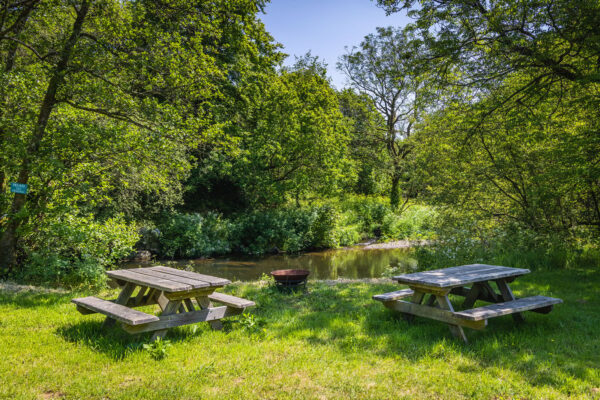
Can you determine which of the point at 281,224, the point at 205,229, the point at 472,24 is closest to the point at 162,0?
the point at 472,24

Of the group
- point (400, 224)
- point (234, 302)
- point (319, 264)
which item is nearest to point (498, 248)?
point (319, 264)

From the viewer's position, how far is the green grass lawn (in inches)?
128

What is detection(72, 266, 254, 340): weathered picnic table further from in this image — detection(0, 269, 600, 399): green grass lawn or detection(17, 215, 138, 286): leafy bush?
detection(17, 215, 138, 286): leafy bush

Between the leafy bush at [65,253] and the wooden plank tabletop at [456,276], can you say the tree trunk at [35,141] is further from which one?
the wooden plank tabletop at [456,276]

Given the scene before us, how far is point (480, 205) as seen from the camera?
10836 mm

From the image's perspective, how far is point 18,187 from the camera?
7.22m

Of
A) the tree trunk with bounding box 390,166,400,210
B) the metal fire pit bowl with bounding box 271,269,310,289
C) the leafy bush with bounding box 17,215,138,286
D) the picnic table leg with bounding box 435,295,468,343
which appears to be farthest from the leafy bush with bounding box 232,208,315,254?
the picnic table leg with bounding box 435,295,468,343

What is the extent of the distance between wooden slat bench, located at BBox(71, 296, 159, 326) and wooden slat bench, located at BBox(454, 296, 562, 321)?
3368 millimetres

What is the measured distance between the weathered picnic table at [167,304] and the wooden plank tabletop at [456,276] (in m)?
2.13

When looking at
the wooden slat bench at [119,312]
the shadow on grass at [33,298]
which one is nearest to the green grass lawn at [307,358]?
the shadow on grass at [33,298]

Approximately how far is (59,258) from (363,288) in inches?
247

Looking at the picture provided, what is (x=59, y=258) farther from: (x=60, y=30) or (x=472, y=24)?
(x=472, y=24)

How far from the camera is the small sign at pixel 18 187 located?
7.17m

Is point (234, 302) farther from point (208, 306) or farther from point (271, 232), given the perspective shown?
point (271, 232)
